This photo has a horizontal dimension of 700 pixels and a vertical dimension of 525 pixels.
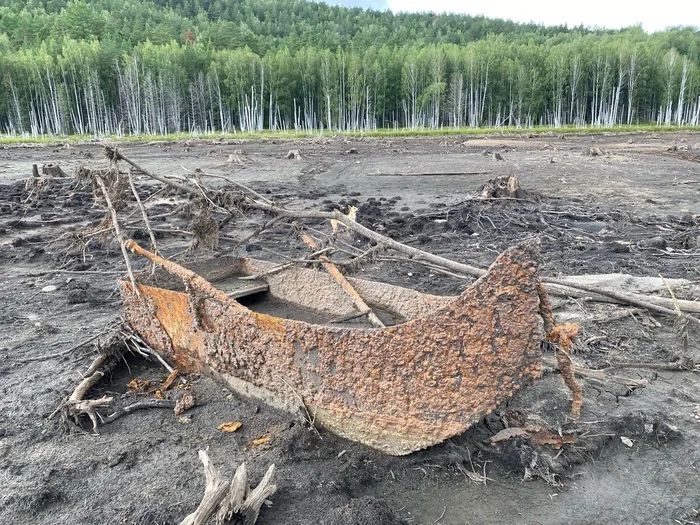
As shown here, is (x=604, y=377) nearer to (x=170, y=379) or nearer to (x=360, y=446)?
(x=360, y=446)

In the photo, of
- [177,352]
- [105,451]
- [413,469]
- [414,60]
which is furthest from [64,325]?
[414,60]

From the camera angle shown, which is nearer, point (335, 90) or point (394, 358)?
point (394, 358)

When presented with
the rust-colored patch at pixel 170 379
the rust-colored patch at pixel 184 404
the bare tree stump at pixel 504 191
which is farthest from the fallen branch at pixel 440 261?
the bare tree stump at pixel 504 191

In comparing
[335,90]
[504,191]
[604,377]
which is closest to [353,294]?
[604,377]

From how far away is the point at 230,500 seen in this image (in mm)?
2604

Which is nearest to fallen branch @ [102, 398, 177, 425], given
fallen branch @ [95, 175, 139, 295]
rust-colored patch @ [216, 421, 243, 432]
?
rust-colored patch @ [216, 421, 243, 432]

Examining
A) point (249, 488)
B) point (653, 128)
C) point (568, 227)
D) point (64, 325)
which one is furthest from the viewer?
point (653, 128)

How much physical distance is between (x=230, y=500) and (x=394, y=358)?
1101 mm

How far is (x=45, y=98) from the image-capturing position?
179ft

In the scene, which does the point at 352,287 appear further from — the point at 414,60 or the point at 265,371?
the point at 414,60

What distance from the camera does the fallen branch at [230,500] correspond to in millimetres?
2543

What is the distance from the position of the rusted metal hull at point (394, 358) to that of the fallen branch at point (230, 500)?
2.39 feet

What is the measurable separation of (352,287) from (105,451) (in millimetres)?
2199

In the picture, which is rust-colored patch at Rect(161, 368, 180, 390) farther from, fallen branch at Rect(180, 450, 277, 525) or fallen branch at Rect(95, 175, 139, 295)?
fallen branch at Rect(180, 450, 277, 525)
